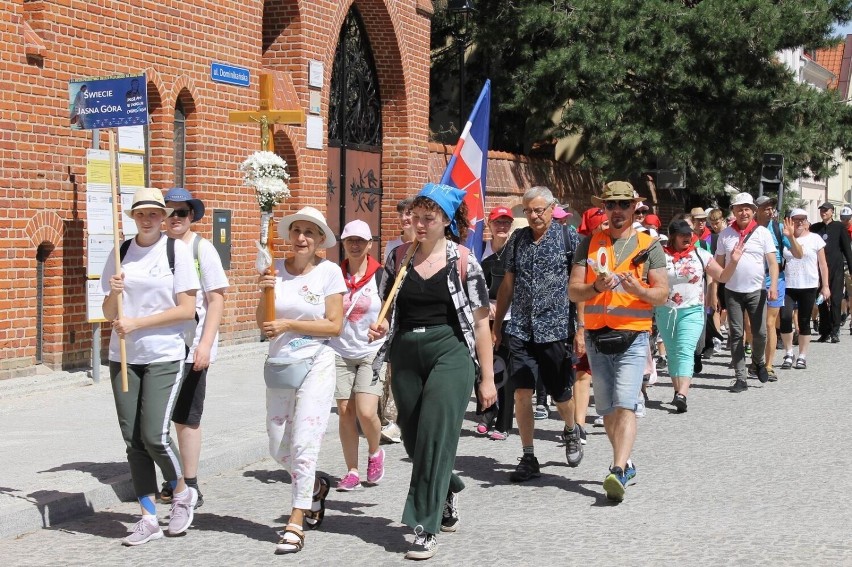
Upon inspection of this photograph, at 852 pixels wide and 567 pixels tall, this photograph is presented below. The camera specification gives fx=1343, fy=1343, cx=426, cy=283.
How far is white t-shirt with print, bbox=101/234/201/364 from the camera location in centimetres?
A: 700

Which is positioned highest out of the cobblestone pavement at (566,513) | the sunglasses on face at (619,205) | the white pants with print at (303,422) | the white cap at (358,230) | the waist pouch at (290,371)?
the sunglasses on face at (619,205)

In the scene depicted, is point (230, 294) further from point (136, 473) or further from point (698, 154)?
point (698, 154)

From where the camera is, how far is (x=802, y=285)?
16719mm

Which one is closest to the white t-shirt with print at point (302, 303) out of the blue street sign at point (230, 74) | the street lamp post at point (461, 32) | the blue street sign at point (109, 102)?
the blue street sign at point (109, 102)

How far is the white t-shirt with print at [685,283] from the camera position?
12.7 meters

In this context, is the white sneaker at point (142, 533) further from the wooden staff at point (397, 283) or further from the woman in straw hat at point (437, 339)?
the wooden staff at point (397, 283)

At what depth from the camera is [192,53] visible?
48.9ft

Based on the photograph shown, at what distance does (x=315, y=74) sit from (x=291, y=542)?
11376mm

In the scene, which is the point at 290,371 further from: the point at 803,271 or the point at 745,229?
the point at 803,271

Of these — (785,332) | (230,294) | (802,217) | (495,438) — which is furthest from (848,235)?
(495,438)

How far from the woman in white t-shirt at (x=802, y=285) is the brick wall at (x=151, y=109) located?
20.0 ft

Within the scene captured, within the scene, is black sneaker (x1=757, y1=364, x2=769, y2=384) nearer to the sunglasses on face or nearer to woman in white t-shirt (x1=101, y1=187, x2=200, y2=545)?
the sunglasses on face

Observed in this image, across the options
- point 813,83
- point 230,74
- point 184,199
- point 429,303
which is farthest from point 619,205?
point 813,83

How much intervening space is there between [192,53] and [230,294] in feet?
9.30
